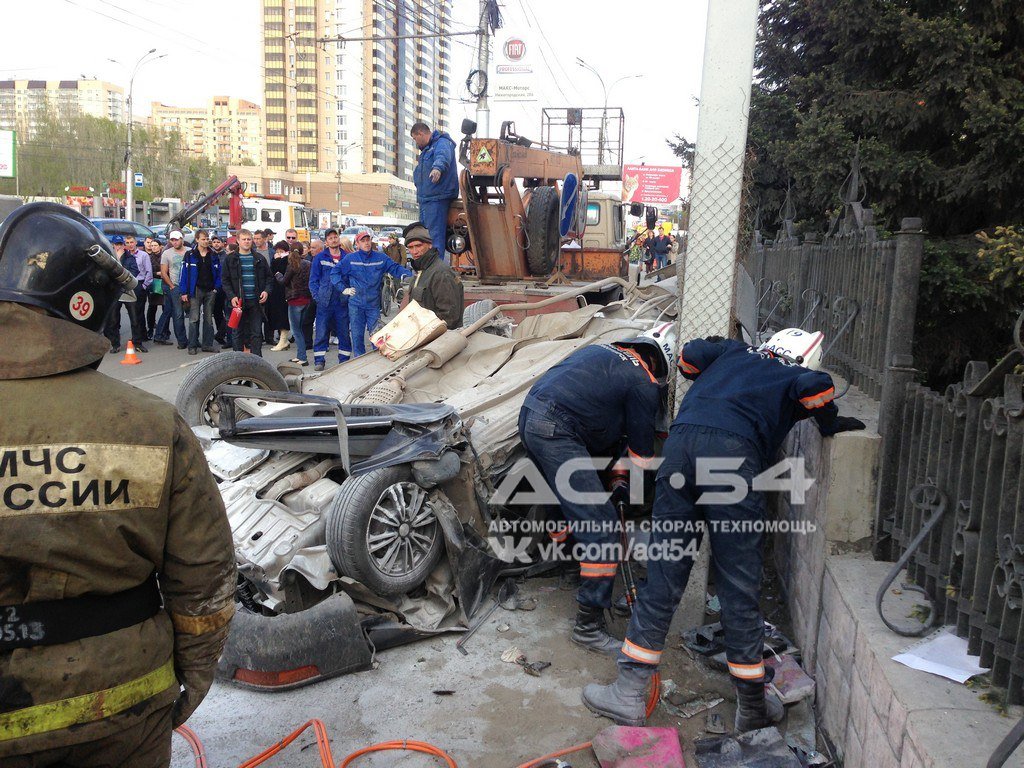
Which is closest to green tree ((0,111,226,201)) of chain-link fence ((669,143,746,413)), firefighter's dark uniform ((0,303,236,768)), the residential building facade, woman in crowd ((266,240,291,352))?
the residential building facade

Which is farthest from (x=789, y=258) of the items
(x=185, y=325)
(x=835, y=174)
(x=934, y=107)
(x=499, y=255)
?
(x=185, y=325)

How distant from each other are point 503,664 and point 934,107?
19.6 feet

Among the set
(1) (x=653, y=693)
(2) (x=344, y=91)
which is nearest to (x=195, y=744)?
(1) (x=653, y=693)

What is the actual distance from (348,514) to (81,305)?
207cm

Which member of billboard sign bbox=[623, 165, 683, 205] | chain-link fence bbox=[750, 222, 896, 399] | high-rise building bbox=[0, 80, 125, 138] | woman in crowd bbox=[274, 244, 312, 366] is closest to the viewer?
chain-link fence bbox=[750, 222, 896, 399]

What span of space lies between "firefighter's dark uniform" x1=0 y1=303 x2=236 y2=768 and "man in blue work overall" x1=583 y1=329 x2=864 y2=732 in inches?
81.3

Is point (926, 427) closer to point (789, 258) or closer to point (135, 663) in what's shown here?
point (135, 663)

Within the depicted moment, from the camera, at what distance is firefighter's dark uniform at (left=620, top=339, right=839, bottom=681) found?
330cm

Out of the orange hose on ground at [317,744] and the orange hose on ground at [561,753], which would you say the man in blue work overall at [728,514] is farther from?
the orange hose on ground at [317,744]

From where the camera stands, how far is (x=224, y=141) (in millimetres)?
146375

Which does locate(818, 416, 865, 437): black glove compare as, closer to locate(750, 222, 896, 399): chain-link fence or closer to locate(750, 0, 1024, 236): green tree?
locate(750, 222, 896, 399): chain-link fence

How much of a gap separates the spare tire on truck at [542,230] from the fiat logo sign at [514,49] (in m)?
13.5

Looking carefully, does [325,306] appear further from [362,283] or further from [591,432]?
[591,432]

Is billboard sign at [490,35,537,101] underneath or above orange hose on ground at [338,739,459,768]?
above
